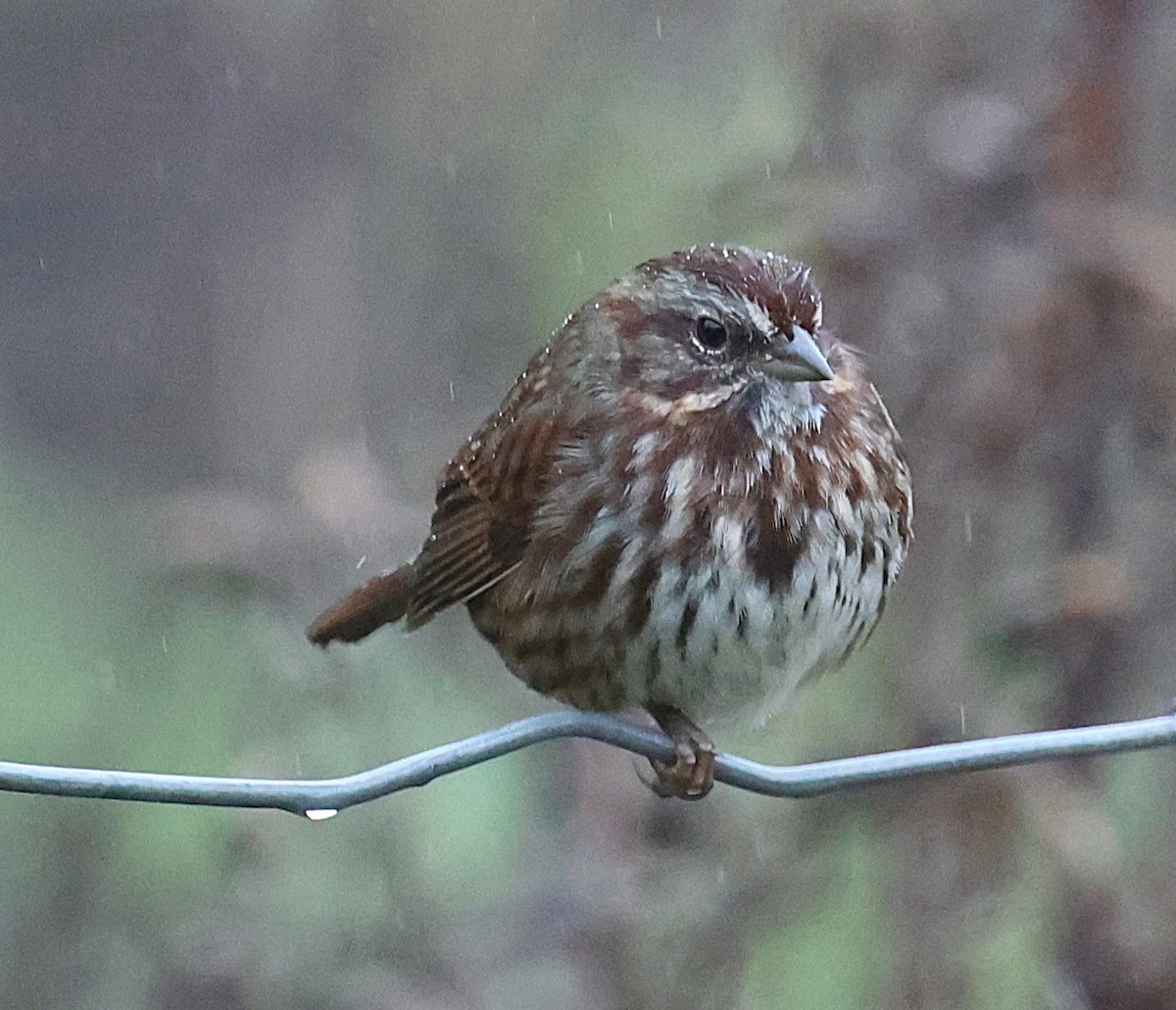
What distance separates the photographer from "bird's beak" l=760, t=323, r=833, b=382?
3422mm

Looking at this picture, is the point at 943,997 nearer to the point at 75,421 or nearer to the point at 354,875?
the point at 354,875

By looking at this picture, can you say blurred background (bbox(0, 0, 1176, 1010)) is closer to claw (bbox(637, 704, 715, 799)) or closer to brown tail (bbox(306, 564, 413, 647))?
brown tail (bbox(306, 564, 413, 647))

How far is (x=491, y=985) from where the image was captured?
4355 millimetres

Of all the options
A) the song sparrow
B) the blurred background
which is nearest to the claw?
the song sparrow

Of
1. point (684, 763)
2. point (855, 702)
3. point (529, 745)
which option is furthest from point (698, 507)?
point (855, 702)

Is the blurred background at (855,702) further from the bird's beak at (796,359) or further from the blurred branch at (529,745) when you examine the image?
the blurred branch at (529,745)

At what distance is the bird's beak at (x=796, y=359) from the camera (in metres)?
3.42

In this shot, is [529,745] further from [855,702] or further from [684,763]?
[855,702]

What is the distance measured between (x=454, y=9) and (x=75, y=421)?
1.58m

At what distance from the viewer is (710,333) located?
3553 millimetres

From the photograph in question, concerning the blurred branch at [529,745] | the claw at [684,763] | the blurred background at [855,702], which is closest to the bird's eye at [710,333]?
the claw at [684,763]

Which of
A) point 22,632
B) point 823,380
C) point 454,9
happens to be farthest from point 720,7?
point 823,380

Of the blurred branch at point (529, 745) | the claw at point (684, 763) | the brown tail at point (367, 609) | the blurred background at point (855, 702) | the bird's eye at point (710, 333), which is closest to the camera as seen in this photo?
the blurred branch at point (529, 745)

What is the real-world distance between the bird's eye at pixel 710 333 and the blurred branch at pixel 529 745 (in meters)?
0.66
